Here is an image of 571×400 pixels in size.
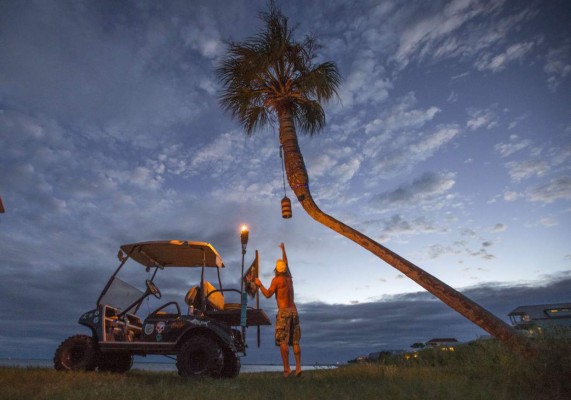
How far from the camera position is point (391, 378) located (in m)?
6.13

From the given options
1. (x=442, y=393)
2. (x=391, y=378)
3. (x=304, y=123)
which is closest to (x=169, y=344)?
(x=391, y=378)

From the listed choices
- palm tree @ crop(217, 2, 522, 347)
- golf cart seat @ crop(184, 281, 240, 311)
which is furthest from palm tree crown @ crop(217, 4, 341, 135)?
golf cart seat @ crop(184, 281, 240, 311)

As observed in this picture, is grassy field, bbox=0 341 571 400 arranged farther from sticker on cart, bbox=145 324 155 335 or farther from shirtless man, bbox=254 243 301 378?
sticker on cart, bbox=145 324 155 335

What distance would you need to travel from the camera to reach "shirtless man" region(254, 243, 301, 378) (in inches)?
286

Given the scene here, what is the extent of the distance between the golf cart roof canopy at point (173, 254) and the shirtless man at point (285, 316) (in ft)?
5.74

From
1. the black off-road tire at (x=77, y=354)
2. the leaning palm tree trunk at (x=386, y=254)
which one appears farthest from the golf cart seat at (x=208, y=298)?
the leaning palm tree trunk at (x=386, y=254)

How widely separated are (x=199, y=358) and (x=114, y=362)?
3113 mm

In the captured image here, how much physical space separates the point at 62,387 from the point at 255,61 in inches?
369

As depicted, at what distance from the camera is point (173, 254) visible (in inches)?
352

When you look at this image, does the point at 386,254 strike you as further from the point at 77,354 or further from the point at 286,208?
the point at 77,354

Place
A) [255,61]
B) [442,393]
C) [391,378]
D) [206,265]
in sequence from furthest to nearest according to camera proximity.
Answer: [255,61]
[206,265]
[391,378]
[442,393]

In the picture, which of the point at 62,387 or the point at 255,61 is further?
the point at 255,61

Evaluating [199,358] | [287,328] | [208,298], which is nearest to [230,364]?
[199,358]

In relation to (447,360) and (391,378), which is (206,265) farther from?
(447,360)
